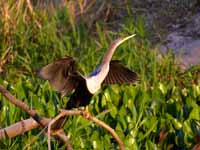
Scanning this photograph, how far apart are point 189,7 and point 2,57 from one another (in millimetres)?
1907

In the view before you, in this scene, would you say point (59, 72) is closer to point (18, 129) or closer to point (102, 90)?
point (18, 129)

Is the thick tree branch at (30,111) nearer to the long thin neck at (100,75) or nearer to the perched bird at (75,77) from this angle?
the perched bird at (75,77)

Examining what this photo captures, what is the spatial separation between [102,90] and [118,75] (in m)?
1.62

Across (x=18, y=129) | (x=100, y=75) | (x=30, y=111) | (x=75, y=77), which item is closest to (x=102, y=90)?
(x=18, y=129)

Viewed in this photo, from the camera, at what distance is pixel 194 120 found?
3.87 m

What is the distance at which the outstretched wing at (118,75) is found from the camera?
9.28 feet

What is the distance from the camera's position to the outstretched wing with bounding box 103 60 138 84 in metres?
→ 2.83

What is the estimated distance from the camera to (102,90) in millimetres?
4457

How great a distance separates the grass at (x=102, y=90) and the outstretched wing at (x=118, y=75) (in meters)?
0.73

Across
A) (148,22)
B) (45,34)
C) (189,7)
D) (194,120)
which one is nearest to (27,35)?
(45,34)

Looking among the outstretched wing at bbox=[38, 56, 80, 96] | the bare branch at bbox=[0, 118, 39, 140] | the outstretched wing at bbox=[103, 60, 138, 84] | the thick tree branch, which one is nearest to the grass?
the bare branch at bbox=[0, 118, 39, 140]

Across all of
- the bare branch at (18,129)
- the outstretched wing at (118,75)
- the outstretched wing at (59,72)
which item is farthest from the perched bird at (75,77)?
the bare branch at (18,129)

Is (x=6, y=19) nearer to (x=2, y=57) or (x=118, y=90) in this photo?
(x=2, y=57)

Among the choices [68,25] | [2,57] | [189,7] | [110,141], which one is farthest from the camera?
[189,7]
